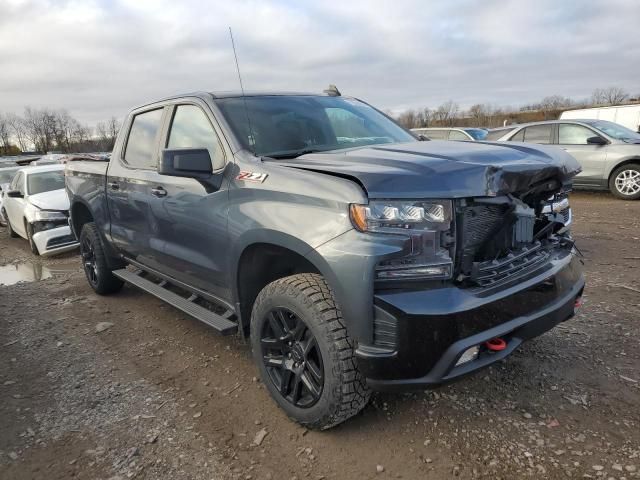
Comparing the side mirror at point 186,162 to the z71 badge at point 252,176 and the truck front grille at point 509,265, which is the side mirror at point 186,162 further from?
the truck front grille at point 509,265

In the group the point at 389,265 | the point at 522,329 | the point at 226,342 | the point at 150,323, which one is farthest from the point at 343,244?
Result: the point at 150,323

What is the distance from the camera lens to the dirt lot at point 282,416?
2396 mm

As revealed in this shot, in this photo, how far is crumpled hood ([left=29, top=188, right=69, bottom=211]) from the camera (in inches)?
328

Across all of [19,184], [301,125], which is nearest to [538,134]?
[301,125]

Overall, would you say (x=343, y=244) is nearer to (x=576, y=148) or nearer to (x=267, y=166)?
(x=267, y=166)

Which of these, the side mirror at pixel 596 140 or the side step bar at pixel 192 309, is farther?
the side mirror at pixel 596 140

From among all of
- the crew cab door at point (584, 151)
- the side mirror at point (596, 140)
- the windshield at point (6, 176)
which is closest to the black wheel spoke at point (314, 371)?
the crew cab door at point (584, 151)

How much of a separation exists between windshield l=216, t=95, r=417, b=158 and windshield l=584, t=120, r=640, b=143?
779 centimetres

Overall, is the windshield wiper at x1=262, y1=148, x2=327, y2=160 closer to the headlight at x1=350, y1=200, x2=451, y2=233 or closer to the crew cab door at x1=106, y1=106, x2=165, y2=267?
the headlight at x1=350, y1=200, x2=451, y2=233

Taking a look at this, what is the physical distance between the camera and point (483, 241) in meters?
2.41

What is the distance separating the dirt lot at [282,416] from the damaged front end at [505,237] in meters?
0.83

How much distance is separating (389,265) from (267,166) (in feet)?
3.26

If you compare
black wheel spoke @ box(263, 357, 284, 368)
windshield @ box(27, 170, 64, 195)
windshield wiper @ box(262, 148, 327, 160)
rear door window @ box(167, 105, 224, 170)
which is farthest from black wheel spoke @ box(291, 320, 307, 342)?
windshield @ box(27, 170, 64, 195)

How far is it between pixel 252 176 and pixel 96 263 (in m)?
3.17
